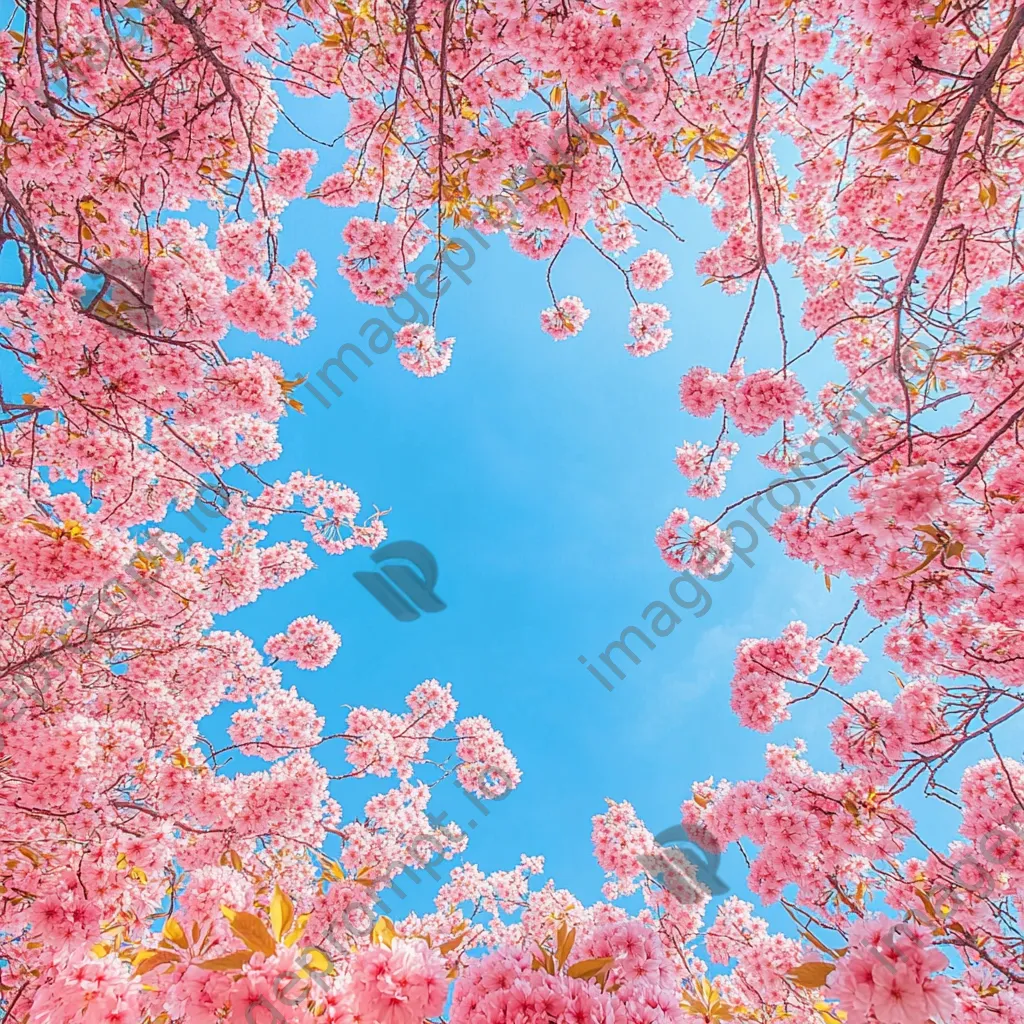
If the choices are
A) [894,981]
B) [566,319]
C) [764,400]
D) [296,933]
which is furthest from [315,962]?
[566,319]

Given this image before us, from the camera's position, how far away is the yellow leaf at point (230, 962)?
4.60 ft

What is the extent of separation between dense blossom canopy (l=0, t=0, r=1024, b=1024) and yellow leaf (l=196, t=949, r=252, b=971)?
2 cm

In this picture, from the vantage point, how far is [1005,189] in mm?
3293

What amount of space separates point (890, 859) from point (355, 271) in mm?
6662

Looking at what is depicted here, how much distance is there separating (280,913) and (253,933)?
0.11 m

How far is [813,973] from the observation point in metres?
1.56

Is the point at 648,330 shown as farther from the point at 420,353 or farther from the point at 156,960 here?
the point at 156,960

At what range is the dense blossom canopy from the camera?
91.0 inches

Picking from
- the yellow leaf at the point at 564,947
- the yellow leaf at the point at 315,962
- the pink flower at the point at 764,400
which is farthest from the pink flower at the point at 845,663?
the yellow leaf at the point at 315,962

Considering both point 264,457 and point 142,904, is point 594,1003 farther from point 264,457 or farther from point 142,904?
point 264,457

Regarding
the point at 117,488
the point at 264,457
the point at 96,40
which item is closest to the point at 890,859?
the point at 264,457

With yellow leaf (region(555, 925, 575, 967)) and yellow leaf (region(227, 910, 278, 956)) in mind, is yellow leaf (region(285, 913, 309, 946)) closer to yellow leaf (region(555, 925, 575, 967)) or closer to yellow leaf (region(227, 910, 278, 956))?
yellow leaf (region(227, 910, 278, 956))

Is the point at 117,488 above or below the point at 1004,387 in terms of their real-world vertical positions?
below

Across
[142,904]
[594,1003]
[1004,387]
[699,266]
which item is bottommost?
[142,904]
